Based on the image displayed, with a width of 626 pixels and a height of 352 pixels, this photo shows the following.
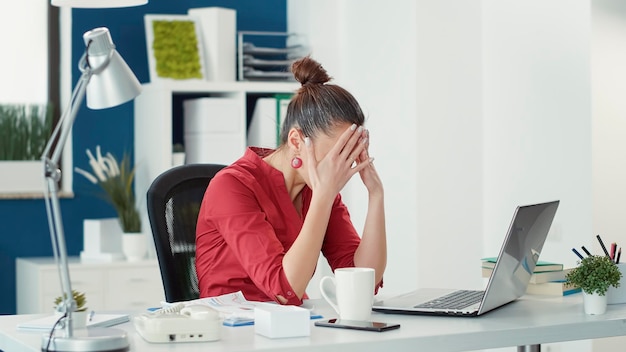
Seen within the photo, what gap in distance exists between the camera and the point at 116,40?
441 centimetres

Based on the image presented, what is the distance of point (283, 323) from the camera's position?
1628mm

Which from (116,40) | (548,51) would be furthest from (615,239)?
(116,40)

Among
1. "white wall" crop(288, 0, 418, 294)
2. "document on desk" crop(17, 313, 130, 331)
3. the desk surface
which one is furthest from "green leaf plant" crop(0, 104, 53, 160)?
"document on desk" crop(17, 313, 130, 331)

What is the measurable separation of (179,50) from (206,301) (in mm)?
2351

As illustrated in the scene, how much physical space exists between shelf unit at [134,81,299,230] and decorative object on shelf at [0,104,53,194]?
42cm

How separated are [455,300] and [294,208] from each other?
54cm

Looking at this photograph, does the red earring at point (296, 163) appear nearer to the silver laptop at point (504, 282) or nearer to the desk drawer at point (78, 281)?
the silver laptop at point (504, 282)

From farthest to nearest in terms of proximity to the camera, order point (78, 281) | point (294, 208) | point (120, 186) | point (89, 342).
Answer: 1. point (120, 186)
2. point (78, 281)
3. point (294, 208)
4. point (89, 342)

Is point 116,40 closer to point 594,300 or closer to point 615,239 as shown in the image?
point 615,239

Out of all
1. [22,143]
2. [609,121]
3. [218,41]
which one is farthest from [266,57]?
[609,121]

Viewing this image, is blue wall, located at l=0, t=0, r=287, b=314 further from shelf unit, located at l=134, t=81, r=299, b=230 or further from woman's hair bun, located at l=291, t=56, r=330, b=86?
woman's hair bun, located at l=291, t=56, r=330, b=86

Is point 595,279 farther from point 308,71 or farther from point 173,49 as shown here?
point 173,49

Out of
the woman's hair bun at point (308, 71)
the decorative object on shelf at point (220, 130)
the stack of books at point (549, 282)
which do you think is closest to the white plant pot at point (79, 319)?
the woman's hair bun at point (308, 71)

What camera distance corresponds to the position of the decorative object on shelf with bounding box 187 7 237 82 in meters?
4.23
